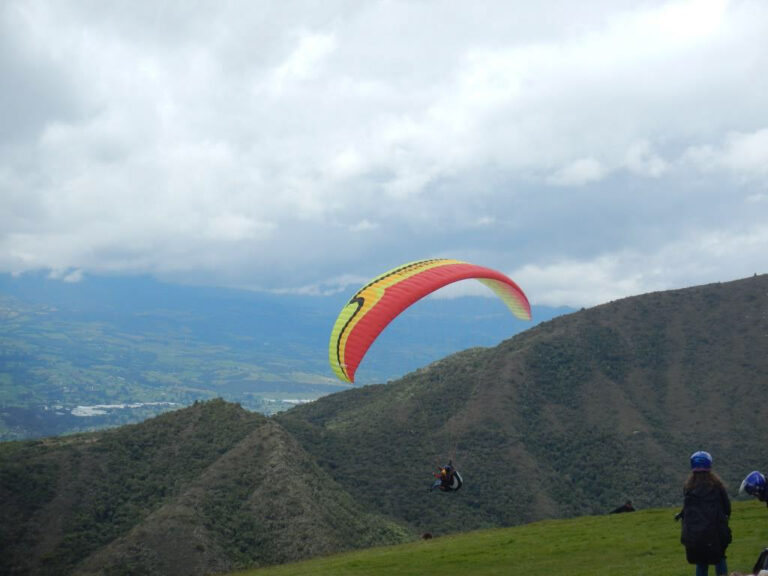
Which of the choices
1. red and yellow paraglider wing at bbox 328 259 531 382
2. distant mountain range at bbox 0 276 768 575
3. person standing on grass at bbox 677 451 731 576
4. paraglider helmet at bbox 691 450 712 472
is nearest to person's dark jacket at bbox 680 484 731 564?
person standing on grass at bbox 677 451 731 576

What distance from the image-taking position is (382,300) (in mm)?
28953

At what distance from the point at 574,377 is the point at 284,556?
48477 mm

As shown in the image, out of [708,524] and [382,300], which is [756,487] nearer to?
[708,524]

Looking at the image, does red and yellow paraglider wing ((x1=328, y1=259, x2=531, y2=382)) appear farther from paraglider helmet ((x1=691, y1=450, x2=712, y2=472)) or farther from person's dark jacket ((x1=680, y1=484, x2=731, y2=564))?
person's dark jacket ((x1=680, y1=484, x2=731, y2=564))

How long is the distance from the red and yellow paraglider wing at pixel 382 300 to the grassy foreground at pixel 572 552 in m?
7.09

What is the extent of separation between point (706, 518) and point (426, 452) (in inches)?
2398

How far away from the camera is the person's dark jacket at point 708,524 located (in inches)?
393

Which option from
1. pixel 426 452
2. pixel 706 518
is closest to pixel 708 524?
pixel 706 518

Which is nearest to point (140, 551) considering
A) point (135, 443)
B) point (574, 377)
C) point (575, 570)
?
point (135, 443)

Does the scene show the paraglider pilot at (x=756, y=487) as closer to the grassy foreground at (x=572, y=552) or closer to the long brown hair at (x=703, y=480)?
the long brown hair at (x=703, y=480)

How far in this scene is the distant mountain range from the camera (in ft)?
151

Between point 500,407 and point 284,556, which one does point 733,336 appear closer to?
point 500,407

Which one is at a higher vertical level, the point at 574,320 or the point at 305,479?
the point at 574,320

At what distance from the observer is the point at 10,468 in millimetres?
51719
